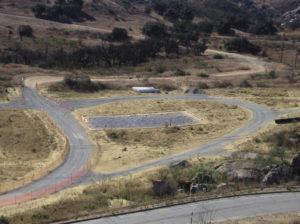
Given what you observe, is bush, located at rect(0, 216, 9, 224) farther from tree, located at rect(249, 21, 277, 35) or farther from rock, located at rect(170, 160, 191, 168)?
tree, located at rect(249, 21, 277, 35)

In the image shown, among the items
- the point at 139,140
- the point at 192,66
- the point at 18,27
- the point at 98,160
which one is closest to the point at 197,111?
the point at 139,140

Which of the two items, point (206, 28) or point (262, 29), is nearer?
point (206, 28)

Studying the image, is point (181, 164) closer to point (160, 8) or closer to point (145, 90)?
point (145, 90)

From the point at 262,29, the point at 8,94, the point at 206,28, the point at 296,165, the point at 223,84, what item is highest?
the point at 262,29

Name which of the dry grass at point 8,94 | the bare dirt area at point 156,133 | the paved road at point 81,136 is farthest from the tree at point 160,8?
the dry grass at point 8,94

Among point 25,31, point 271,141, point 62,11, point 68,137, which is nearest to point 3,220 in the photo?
point 68,137

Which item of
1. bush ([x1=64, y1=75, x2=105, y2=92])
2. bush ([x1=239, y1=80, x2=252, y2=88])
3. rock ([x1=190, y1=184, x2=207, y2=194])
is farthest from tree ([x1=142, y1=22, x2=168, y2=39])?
rock ([x1=190, y1=184, x2=207, y2=194])
